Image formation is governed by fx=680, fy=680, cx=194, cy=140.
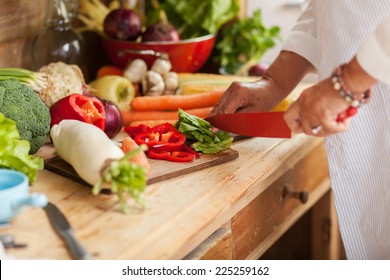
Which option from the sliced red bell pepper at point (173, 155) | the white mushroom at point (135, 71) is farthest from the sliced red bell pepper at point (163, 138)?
the white mushroom at point (135, 71)

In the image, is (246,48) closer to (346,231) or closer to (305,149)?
(305,149)

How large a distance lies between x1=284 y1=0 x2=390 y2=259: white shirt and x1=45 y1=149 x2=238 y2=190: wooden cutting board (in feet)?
0.85

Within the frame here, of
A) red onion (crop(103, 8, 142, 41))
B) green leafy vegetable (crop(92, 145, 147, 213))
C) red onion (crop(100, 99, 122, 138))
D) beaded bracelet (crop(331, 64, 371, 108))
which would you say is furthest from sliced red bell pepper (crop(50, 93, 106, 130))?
beaded bracelet (crop(331, 64, 371, 108))

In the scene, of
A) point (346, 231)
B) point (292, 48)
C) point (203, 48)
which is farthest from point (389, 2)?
point (203, 48)

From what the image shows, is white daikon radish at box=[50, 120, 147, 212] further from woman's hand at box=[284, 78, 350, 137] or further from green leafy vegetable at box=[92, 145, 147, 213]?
woman's hand at box=[284, 78, 350, 137]

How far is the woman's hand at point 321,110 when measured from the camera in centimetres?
117

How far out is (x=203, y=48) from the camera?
2.06 m

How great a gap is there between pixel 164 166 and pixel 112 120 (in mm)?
271

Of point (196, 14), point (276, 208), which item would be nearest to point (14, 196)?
point (276, 208)

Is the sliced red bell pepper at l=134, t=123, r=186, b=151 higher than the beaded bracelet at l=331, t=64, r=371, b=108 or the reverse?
the reverse

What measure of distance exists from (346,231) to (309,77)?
0.83m

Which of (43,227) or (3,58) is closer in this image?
(43,227)

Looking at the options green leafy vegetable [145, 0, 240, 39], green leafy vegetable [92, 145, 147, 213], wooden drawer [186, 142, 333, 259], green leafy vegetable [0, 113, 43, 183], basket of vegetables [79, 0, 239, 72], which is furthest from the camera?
green leafy vegetable [145, 0, 240, 39]

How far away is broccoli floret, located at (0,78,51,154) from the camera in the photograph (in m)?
1.40
